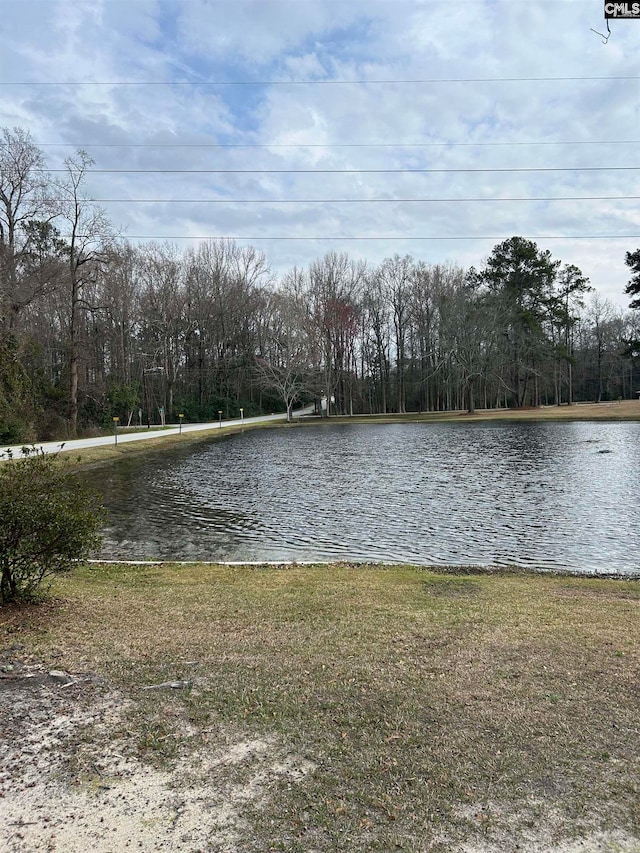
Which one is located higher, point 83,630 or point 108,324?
point 108,324

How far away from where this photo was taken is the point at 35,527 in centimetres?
496

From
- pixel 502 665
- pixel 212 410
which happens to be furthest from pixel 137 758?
pixel 212 410

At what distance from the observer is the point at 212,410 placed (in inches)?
2087

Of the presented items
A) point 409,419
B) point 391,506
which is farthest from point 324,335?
point 391,506

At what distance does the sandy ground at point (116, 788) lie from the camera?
221 centimetres

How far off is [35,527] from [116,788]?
3002 mm

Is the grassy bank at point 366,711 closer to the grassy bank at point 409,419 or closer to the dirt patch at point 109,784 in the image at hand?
the dirt patch at point 109,784

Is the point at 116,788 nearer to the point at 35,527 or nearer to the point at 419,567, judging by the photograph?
the point at 35,527

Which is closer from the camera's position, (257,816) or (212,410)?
(257,816)

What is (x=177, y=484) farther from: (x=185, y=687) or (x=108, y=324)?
(x=108, y=324)

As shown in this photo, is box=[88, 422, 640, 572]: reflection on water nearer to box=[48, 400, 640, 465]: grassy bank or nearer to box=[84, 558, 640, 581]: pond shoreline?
box=[84, 558, 640, 581]: pond shoreline

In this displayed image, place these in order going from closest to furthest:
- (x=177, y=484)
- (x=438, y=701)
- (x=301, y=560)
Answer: (x=438, y=701), (x=301, y=560), (x=177, y=484)

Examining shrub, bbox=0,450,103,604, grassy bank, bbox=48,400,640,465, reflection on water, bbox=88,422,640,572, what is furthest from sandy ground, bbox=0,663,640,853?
grassy bank, bbox=48,400,640,465

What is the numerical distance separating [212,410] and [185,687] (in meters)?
50.4
